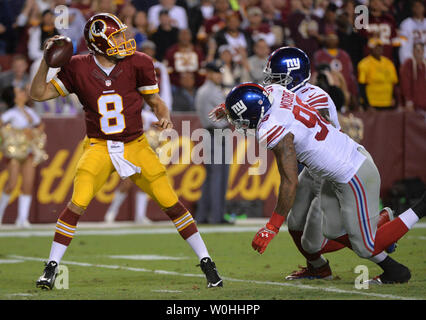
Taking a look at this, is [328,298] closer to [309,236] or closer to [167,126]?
[309,236]

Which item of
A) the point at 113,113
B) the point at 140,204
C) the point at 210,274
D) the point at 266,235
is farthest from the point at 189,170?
the point at 266,235

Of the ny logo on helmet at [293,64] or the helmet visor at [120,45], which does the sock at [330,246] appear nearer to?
the ny logo on helmet at [293,64]

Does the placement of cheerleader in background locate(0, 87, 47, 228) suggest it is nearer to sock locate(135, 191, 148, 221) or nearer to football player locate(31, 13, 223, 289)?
sock locate(135, 191, 148, 221)

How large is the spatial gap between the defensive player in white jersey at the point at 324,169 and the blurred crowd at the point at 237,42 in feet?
21.5

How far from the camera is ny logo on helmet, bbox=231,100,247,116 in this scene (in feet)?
18.9

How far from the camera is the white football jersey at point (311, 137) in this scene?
571 centimetres

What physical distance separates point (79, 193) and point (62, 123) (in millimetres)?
6049

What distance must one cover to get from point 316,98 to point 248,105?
1.05 m

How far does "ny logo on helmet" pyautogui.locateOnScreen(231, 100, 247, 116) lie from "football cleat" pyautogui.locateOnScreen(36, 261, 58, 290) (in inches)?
69.7

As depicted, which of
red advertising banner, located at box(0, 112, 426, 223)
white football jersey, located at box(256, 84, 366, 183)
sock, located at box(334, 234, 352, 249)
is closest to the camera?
white football jersey, located at box(256, 84, 366, 183)

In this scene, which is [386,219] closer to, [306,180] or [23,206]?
[306,180]

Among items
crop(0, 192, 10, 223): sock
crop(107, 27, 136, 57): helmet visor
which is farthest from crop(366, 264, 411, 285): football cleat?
crop(0, 192, 10, 223): sock

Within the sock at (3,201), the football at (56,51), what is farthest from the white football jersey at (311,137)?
the sock at (3,201)

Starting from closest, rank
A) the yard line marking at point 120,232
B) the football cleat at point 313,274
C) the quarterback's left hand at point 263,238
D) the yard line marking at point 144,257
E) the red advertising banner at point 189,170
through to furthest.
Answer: the quarterback's left hand at point 263,238 < the football cleat at point 313,274 < the yard line marking at point 144,257 < the yard line marking at point 120,232 < the red advertising banner at point 189,170
